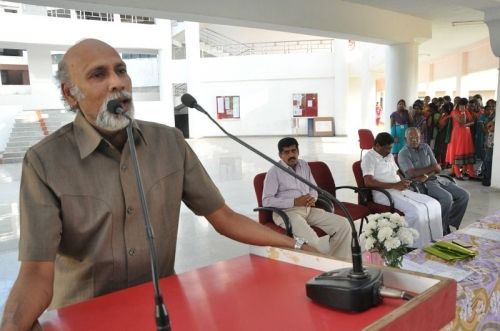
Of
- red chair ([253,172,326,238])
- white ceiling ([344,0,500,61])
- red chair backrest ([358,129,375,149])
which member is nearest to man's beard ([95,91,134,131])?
red chair ([253,172,326,238])

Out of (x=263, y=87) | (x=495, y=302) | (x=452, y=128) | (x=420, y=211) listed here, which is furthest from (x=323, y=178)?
(x=263, y=87)

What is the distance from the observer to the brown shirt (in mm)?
1146

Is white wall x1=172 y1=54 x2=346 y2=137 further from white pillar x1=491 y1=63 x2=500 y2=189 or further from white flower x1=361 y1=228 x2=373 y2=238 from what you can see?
white flower x1=361 y1=228 x2=373 y2=238

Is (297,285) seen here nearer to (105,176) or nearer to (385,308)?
(385,308)

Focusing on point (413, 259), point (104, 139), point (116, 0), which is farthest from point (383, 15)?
point (104, 139)

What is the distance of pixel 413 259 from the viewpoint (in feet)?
7.35

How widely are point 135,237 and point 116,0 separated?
3736 mm

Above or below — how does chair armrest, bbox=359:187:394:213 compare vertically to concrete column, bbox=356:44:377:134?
below

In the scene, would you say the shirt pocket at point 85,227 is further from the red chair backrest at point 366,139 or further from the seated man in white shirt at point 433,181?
the red chair backrest at point 366,139

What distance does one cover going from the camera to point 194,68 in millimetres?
17219

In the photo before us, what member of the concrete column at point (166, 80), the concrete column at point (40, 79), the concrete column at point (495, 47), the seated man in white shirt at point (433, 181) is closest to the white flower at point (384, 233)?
the seated man in white shirt at point (433, 181)

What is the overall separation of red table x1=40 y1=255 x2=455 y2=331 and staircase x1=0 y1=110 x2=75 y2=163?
11720mm

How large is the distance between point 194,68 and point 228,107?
2.05 metres

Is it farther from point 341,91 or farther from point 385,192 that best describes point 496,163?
point 341,91
